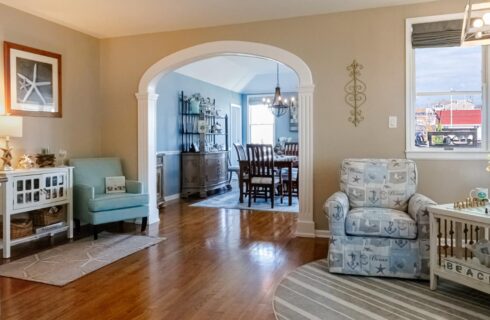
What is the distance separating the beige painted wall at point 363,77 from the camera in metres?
4.06

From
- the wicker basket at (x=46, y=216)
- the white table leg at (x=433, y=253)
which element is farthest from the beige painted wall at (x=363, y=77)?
the wicker basket at (x=46, y=216)

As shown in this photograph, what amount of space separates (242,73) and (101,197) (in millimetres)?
5970

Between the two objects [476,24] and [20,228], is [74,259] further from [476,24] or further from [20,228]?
[476,24]

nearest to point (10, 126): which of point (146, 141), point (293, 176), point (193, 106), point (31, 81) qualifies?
point (31, 81)

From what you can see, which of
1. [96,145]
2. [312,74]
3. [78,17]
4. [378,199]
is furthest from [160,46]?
[378,199]

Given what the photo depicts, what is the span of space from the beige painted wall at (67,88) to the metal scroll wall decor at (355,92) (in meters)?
3.46

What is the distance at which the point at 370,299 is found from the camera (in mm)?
2664

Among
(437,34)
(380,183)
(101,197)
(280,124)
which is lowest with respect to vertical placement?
(101,197)

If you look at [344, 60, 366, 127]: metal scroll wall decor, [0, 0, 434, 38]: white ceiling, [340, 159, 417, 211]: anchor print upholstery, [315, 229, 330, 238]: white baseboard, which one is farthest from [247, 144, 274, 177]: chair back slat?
[340, 159, 417, 211]: anchor print upholstery

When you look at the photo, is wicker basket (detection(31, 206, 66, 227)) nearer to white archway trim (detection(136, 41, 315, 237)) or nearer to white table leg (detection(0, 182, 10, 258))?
white table leg (detection(0, 182, 10, 258))

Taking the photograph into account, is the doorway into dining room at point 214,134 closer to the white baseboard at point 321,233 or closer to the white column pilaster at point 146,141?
the white column pilaster at point 146,141

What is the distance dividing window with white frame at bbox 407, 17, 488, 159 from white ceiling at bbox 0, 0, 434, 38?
68cm

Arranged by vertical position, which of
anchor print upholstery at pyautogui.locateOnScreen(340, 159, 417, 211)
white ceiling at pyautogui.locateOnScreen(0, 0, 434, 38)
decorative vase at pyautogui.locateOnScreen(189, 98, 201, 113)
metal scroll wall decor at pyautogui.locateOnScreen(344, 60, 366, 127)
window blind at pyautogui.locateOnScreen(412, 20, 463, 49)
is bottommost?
anchor print upholstery at pyautogui.locateOnScreen(340, 159, 417, 211)

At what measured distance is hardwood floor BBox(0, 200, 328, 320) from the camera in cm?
253
